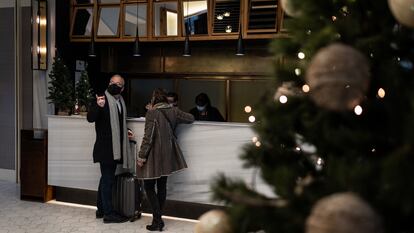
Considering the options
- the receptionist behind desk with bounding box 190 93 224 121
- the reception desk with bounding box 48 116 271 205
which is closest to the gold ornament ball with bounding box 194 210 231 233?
the reception desk with bounding box 48 116 271 205

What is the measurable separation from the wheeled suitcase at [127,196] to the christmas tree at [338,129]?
13.7 ft

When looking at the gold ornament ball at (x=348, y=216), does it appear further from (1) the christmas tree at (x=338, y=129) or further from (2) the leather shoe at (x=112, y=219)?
(2) the leather shoe at (x=112, y=219)

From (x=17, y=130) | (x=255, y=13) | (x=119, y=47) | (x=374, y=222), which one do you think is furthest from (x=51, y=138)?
(x=374, y=222)

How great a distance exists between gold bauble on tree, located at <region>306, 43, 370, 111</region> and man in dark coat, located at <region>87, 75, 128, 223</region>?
4.27 metres

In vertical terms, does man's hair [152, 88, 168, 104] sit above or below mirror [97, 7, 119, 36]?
below

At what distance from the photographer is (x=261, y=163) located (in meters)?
1.26

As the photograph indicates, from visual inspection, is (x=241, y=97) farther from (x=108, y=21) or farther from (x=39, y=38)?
(x=39, y=38)

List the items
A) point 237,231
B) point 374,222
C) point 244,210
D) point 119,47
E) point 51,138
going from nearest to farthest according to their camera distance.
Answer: point 374,222 → point 244,210 → point 237,231 → point 51,138 → point 119,47

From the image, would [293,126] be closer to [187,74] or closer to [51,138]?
[51,138]

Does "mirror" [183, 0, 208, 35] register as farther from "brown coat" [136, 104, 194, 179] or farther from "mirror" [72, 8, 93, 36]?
"brown coat" [136, 104, 194, 179]

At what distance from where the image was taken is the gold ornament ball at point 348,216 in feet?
3.08

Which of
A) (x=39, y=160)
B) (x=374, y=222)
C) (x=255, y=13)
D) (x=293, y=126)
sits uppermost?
(x=255, y=13)

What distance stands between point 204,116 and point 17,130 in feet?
10.8

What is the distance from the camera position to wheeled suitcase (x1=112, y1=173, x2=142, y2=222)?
5.43 metres
